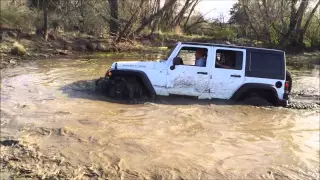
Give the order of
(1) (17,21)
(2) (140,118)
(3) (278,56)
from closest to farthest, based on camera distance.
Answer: (2) (140,118) → (3) (278,56) → (1) (17,21)

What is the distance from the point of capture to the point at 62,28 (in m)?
27.1

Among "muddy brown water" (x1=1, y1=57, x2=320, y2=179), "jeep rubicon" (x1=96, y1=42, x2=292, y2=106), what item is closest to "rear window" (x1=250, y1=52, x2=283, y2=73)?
"jeep rubicon" (x1=96, y1=42, x2=292, y2=106)

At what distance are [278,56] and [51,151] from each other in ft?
21.9

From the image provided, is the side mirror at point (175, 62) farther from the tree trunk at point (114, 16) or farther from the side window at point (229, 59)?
the tree trunk at point (114, 16)

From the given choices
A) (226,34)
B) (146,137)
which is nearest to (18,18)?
(146,137)

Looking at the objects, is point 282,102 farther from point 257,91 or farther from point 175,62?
point 175,62

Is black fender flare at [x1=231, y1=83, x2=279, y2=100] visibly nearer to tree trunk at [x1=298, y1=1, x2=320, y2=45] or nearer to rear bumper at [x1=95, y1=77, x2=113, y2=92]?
rear bumper at [x1=95, y1=77, x2=113, y2=92]

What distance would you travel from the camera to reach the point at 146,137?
25.0 feet

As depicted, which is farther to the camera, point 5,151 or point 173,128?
point 173,128

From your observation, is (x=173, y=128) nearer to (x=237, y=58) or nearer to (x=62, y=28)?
(x=237, y=58)

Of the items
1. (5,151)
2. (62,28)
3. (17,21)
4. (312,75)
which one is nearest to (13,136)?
(5,151)

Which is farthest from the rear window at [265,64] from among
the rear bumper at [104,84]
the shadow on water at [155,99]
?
the rear bumper at [104,84]

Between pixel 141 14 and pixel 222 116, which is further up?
pixel 141 14

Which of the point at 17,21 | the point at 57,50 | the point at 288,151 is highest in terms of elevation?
the point at 17,21
